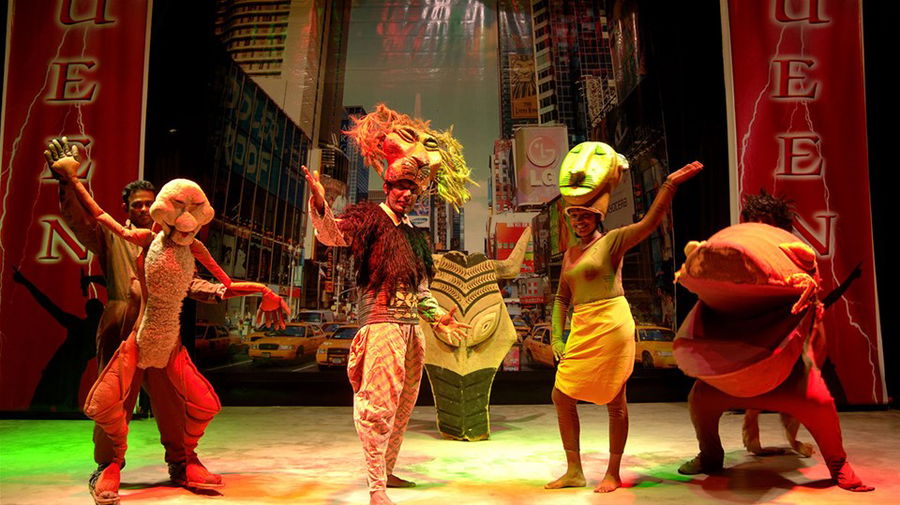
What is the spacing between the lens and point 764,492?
2.83 m

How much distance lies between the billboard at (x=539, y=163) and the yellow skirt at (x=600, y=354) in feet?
9.22

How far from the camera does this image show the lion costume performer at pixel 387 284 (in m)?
2.57

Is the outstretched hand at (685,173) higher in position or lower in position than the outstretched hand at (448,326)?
higher

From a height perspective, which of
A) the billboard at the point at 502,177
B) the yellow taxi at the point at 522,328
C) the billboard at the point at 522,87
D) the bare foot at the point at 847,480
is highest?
the billboard at the point at 522,87

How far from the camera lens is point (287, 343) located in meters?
5.71

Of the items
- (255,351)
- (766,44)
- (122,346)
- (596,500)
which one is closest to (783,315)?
(596,500)

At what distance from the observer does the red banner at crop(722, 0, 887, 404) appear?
4984 mm

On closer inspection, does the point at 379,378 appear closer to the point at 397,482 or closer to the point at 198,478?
the point at 397,482

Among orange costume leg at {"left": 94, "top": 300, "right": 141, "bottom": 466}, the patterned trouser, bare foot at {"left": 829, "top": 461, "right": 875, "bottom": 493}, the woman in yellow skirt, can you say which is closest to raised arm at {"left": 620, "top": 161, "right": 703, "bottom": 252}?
the woman in yellow skirt

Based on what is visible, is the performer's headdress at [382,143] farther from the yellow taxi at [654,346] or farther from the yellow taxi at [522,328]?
the yellow taxi at [654,346]

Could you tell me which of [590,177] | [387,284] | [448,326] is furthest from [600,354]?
[387,284]

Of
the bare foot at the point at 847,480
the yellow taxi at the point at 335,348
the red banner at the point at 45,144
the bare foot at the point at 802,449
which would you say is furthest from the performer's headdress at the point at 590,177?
the red banner at the point at 45,144

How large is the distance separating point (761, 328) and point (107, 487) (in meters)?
2.64

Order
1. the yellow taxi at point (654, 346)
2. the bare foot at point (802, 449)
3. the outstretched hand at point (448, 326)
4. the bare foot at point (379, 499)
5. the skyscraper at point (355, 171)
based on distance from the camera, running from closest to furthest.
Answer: the bare foot at point (379, 499), the outstretched hand at point (448, 326), the bare foot at point (802, 449), the yellow taxi at point (654, 346), the skyscraper at point (355, 171)
